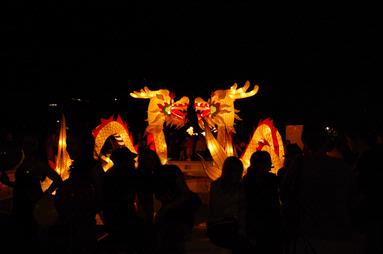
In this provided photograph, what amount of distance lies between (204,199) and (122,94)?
3401 centimetres

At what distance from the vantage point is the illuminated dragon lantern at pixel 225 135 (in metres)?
9.38

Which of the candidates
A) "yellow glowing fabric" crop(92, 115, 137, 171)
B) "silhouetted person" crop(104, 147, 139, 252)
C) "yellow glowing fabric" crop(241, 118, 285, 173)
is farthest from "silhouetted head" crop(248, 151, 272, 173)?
"yellow glowing fabric" crop(92, 115, 137, 171)

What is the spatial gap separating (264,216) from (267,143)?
21.6 ft

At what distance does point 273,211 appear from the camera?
4.23 metres

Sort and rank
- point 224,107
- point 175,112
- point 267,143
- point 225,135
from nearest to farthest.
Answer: point 225,135
point 267,143
point 224,107
point 175,112

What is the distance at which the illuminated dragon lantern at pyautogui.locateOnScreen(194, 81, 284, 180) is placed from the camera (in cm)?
938

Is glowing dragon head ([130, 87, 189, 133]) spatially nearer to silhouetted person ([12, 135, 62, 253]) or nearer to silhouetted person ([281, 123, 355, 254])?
silhouetted person ([12, 135, 62, 253])

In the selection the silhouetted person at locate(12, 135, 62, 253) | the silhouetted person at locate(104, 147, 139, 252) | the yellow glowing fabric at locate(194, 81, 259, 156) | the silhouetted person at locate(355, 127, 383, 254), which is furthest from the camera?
the yellow glowing fabric at locate(194, 81, 259, 156)

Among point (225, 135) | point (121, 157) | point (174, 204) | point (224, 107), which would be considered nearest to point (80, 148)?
point (121, 157)

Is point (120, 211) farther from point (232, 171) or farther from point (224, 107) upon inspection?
point (224, 107)

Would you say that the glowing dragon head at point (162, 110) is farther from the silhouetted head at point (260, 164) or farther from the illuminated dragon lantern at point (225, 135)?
the silhouetted head at point (260, 164)

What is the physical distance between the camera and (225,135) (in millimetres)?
10555

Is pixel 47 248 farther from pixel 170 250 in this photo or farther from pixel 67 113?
pixel 67 113

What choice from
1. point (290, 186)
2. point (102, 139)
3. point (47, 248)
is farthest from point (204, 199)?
point (290, 186)
